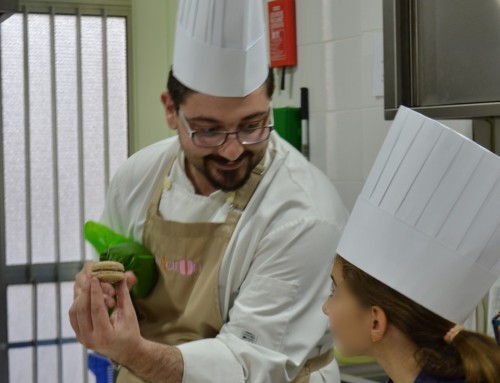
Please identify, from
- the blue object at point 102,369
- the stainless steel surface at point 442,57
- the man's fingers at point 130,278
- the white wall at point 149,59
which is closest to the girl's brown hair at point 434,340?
the stainless steel surface at point 442,57

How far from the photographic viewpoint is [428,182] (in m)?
1.39

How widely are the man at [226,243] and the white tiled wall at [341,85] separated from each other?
35 centimetres

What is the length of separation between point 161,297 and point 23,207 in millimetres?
1452

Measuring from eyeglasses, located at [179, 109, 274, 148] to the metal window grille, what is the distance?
1.51 meters

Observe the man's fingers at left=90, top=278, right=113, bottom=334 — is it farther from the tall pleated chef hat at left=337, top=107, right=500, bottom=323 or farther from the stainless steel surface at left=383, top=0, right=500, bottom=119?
the stainless steel surface at left=383, top=0, right=500, bottom=119

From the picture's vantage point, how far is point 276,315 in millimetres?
1878

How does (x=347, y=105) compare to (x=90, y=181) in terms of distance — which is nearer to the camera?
(x=347, y=105)

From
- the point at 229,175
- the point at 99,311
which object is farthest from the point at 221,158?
the point at 99,311

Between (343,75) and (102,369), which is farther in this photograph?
(102,369)

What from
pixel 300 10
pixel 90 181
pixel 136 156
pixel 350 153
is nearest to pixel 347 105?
pixel 350 153

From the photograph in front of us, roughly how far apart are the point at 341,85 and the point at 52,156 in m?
1.36

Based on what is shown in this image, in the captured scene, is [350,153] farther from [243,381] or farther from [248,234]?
[243,381]

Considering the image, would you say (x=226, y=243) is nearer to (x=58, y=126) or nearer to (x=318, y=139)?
(x=318, y=139)

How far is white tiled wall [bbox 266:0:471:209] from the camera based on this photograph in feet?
7.61
